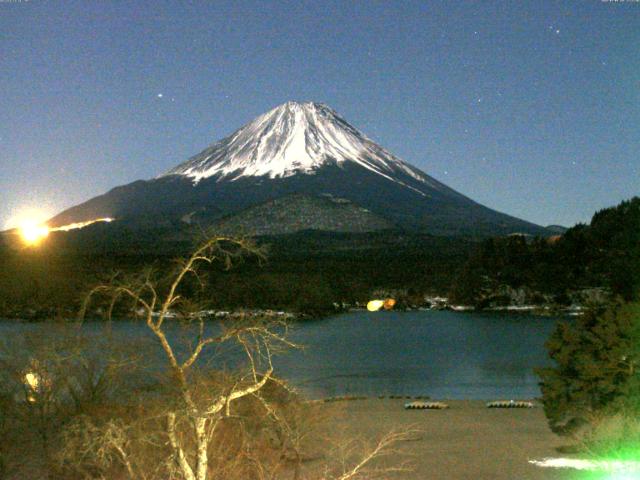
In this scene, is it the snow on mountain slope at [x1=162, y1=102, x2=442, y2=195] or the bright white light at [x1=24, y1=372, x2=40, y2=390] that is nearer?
the bright white light at [x1=24, y1=372, x2=40, y2=390]

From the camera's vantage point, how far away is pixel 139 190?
154m

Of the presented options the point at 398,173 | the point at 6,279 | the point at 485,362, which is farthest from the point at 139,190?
the point at 485,362

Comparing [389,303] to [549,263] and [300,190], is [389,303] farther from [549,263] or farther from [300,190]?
[300,190]

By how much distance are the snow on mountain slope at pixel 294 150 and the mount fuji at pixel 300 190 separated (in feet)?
0.62

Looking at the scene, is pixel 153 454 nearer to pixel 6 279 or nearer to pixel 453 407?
pixel 453 407

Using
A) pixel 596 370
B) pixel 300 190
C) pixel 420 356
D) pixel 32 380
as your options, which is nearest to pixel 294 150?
pixel 300 190

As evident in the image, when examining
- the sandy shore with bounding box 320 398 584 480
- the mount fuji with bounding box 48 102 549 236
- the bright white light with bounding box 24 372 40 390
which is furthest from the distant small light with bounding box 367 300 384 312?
the bright white light with bounding box 24 372 40 390

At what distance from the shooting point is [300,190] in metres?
139

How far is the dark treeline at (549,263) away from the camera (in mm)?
70812

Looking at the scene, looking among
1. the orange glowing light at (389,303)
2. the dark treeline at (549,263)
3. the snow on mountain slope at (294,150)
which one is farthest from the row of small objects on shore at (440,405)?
the snow on mountain slope at (294,150)

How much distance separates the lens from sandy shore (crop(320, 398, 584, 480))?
532 inches

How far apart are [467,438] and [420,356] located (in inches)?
1103

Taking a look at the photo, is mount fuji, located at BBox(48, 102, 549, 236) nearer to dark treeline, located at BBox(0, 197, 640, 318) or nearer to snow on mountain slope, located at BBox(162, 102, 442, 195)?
snow on mountain slope, located at BBox(162, 102, 442, 195)

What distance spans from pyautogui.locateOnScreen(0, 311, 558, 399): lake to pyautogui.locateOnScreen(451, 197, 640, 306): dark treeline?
5.63 metres
